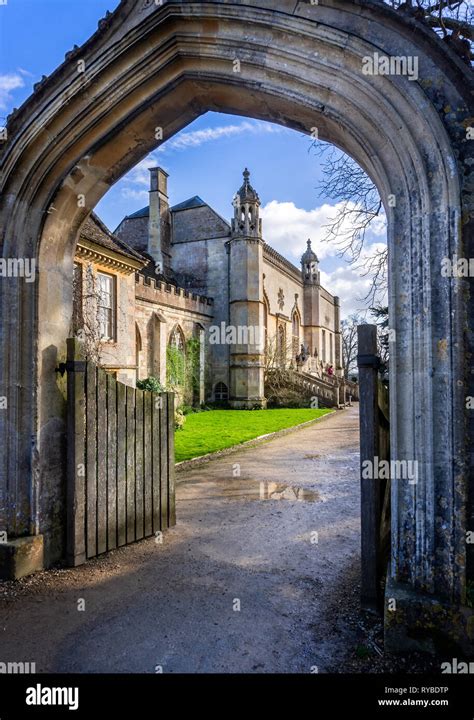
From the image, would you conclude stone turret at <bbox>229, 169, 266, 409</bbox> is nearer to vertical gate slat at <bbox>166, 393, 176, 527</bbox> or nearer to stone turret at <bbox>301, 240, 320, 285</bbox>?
stone turret at <bbox>301, 240, 320, 285</bbox>

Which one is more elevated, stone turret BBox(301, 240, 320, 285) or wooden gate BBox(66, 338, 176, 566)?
stone turret BBox(301, 240, 320, 285)

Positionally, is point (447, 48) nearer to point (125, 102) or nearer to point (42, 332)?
point (125, 102)

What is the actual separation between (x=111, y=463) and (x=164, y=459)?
840mm

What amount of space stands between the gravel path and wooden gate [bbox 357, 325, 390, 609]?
0.30 metres

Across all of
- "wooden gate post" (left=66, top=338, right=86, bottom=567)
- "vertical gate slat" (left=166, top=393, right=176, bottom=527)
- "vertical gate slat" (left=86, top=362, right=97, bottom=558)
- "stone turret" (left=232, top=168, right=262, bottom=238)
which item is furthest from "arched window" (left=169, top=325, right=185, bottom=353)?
"wooden gate post" (left=66, top=338, right=86, bottom=567)

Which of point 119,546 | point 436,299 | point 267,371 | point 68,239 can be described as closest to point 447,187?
point 436,299

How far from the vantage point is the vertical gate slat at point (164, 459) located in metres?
4.96

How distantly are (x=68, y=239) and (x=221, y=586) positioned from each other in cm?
355

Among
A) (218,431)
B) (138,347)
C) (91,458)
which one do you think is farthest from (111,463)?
(138,347)

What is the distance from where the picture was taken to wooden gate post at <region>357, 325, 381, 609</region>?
10.1 ft

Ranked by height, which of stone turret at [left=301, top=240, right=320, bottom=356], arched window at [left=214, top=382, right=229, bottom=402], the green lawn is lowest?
the green lawn

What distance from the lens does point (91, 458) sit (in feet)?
13.5

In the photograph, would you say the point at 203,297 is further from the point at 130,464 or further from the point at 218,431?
the point at 130,464

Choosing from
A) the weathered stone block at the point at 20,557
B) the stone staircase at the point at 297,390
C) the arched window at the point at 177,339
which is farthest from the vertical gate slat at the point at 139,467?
the stone staircase at the point at 297,390
